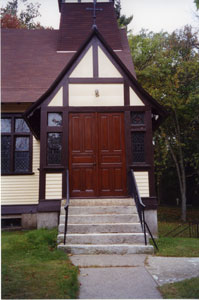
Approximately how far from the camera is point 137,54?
820 inches

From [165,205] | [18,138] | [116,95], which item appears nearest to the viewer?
[116,95]

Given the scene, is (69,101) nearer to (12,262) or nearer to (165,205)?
(12,262)

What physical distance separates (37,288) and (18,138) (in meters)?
7.33

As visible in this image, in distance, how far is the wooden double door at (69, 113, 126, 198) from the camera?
28.4 feet

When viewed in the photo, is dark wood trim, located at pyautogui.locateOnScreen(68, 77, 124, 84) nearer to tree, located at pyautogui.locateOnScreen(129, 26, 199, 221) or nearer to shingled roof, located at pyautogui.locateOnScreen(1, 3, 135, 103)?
shingled roof, located at pyautogui.locateOnScreen(1, 3, 135, 103)

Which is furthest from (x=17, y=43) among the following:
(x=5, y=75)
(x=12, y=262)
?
(x=12, y=262)

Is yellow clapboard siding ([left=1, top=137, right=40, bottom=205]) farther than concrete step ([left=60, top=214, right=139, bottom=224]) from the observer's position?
Yes

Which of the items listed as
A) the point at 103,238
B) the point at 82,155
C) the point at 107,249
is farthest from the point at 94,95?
the point at 107,249

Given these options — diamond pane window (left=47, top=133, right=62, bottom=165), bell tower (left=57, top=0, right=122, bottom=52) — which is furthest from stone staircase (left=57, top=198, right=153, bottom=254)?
bell tower (left=57, top=0, right=122, bottom=52)

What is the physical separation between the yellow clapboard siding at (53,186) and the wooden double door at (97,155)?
1.26 ft

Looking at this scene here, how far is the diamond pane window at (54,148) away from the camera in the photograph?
866 cm

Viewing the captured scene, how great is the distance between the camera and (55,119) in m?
8.93

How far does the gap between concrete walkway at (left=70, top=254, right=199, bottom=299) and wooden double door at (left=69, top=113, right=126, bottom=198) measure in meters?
2.92

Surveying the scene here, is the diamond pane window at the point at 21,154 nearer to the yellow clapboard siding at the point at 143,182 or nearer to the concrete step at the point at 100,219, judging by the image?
the concrete step at the point at 100,219
